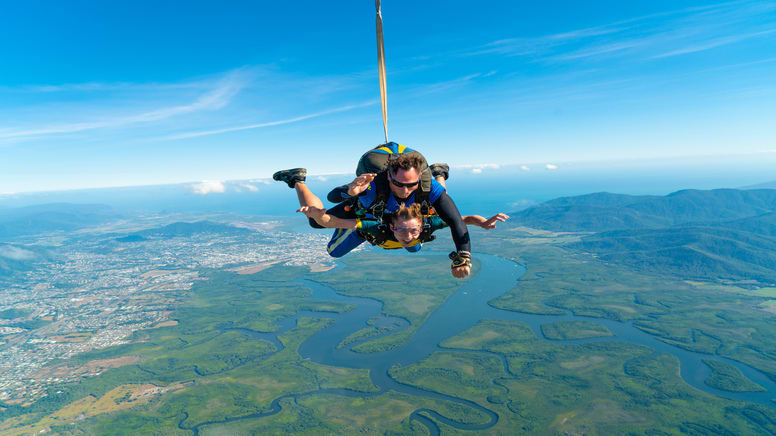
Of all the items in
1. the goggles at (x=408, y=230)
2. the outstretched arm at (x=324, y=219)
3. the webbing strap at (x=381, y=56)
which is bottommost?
the goggles at (x=408, y=230)

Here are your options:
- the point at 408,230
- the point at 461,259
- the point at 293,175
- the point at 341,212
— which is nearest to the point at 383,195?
the point at 408,230

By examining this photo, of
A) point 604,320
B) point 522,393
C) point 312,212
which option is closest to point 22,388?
point 522,393

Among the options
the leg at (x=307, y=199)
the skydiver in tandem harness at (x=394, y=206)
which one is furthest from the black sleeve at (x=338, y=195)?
the leg at (x=307, y=199)

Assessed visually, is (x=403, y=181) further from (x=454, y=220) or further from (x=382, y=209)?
(x=454, y=220)

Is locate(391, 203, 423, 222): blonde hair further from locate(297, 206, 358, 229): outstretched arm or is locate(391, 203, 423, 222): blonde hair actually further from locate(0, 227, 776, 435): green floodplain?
locate(0, 227, 776, 435): green floodplain

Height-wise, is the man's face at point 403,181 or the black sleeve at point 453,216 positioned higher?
the man's face at point 403,181

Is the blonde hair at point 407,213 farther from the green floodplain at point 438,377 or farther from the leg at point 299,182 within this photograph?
the green floodplain at point 438,377

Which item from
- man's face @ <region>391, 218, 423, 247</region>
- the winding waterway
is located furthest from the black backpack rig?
the winding waterway

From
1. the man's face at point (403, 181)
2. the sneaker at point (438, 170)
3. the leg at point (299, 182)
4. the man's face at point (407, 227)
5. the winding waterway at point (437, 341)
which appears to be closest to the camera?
the man's face at point (403, 181)
